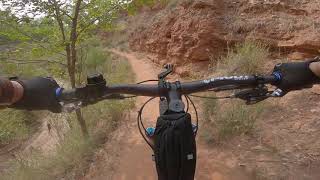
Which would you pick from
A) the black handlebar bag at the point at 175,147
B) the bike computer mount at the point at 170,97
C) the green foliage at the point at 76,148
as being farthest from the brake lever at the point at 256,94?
the green foliage at the point at 76,148

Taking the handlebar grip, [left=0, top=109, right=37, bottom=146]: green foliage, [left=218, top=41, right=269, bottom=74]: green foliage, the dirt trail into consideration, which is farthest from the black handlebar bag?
[left=0, top=109, right=37, bottom=146]: green foliage

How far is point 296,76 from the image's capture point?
1815mm

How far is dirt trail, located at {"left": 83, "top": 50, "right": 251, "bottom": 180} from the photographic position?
4.36m

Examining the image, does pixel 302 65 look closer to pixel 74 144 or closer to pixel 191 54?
pixel 74 144

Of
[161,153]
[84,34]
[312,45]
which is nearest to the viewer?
[161,153]

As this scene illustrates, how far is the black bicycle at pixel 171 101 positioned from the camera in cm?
135

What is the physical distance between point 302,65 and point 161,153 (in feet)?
3.16

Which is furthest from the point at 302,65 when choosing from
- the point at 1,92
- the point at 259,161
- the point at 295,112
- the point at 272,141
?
the point at 295,112

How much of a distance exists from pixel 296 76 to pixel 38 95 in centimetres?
133

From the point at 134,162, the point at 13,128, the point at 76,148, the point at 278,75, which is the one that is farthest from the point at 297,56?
the point at 13,128

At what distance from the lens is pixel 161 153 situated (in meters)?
1.35

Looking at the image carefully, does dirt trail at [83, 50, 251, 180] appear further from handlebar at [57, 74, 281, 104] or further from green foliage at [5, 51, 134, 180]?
handlebar at [57, 74, 281, 104]

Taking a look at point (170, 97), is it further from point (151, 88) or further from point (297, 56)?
point (297, 56)

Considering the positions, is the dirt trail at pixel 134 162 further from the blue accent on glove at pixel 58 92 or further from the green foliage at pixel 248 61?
the blue accent on glove at pixel 58 92
